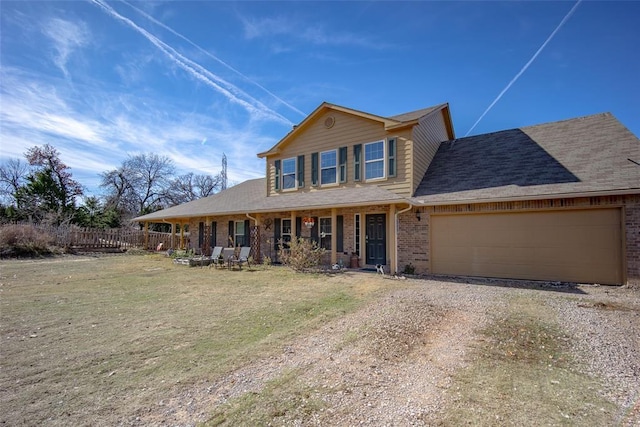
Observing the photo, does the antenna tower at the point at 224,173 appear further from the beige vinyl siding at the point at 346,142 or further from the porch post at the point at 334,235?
the porch post at the point at 334,235

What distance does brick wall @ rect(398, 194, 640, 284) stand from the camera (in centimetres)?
798

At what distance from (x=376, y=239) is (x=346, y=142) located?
14.2ft

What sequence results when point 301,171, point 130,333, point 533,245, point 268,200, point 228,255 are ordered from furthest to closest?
point 268,200
point 301,171
point 228,255
point 533,245
point 130,333

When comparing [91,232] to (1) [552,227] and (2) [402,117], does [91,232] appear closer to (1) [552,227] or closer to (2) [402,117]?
(2) [402,117]

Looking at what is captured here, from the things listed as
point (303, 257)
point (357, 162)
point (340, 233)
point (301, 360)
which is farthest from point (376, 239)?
point (301, 360)

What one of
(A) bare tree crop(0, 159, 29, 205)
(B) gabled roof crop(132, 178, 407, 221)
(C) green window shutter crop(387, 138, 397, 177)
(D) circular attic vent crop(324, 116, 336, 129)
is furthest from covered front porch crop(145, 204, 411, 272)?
(A) bare tree crop(0, 159, 29, 205)

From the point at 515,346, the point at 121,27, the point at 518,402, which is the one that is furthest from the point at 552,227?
the point at 121,27

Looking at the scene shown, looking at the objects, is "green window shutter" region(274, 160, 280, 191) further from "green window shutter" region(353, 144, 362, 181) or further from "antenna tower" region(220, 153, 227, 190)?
"antenna tower" region(220, 153, 227, 190)

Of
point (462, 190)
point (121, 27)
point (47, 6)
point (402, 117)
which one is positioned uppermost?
point (121, 27)

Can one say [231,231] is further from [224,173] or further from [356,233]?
[224,173]

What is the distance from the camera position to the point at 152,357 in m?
3.85

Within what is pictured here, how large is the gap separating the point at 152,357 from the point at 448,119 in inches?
600

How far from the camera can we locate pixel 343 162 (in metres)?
13.2

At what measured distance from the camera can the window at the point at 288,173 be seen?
14.8 metres
